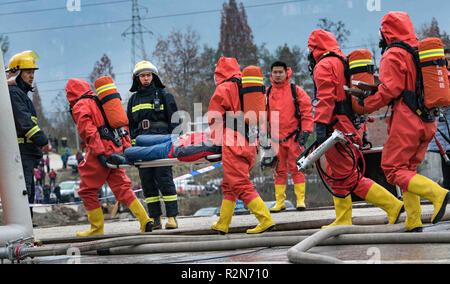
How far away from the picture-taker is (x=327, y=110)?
19.2 feet

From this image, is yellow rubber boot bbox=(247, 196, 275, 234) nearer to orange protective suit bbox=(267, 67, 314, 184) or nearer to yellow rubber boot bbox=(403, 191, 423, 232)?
yellow rubber boot bbox=(403, 191, 423, 232)

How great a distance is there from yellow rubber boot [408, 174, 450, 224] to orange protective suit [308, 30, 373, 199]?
749 millimetres

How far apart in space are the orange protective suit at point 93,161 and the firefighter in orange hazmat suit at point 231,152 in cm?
147

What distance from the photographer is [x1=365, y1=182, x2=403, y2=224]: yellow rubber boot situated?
5777mm

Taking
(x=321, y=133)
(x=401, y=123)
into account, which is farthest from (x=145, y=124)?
(x=401, y=123)

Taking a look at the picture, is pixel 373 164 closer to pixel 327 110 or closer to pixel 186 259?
pixel 327 110

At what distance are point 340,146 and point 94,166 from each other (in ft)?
9.76

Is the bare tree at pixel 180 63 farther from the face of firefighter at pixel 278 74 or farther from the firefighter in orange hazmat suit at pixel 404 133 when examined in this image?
the firefighter in orange hazmat suit at pixel 404 133

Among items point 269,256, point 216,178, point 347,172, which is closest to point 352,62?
point 347,172

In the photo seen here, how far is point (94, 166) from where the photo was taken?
711 cm

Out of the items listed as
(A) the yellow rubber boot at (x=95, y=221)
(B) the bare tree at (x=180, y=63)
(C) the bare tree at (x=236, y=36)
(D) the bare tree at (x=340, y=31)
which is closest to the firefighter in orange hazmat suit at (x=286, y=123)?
(A) the yellow rubber boot at (x=95, y=221)

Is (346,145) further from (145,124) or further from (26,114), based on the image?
(26,114)

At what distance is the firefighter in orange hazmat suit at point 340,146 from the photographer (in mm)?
5859

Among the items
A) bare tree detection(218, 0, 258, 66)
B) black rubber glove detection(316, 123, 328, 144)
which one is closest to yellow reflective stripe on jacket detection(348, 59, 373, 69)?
black rubber glove detection(316, 123, 328, 144)
